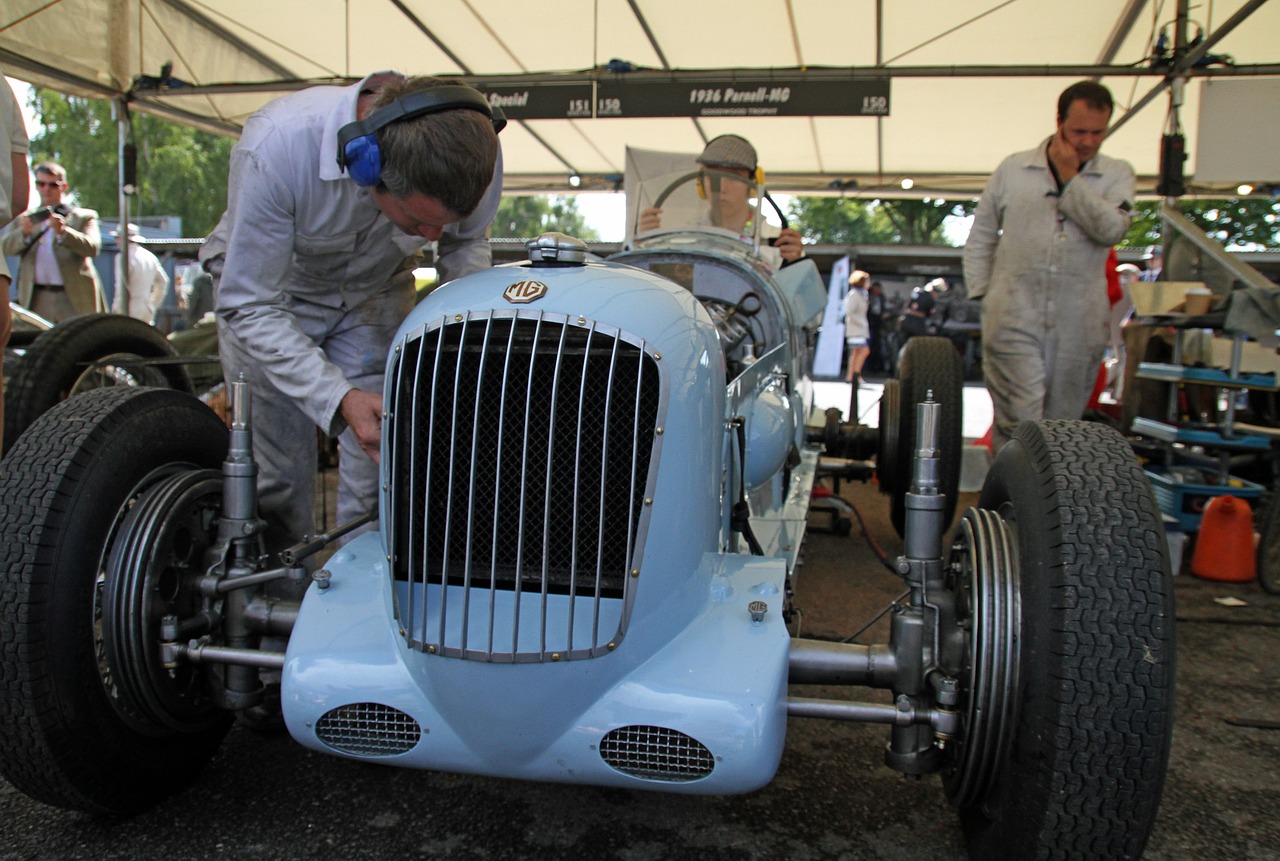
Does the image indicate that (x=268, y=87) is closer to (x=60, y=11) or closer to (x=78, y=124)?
(x=60, y=11)

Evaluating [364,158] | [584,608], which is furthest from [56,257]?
[584,608]

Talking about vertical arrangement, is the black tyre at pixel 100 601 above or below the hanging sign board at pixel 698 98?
below

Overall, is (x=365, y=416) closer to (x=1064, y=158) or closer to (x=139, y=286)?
(x=1064, y=158)

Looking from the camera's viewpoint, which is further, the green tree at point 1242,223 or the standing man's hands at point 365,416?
the green tree at point 1242,223

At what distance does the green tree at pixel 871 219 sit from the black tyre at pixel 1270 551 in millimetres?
31257

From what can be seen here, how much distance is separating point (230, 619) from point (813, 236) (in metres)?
39.6

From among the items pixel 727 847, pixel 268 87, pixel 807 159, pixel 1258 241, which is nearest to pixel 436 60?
pixel 268 87

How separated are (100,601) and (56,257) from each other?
6.50m

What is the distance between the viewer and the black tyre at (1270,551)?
4.16 m

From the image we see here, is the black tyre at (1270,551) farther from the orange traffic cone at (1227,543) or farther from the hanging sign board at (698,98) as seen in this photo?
the hanging sign board at (698,98)

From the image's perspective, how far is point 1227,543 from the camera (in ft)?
14.4

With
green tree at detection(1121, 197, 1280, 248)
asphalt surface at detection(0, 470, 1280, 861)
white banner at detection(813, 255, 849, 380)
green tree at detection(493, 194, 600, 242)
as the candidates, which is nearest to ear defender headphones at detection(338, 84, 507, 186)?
asphalt surface at detection(0, 470, 1280, 861)

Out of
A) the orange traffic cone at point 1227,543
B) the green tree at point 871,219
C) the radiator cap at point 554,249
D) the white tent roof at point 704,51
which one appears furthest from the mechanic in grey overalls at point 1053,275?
the green tree at point 871,219

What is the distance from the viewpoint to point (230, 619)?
2.15m
